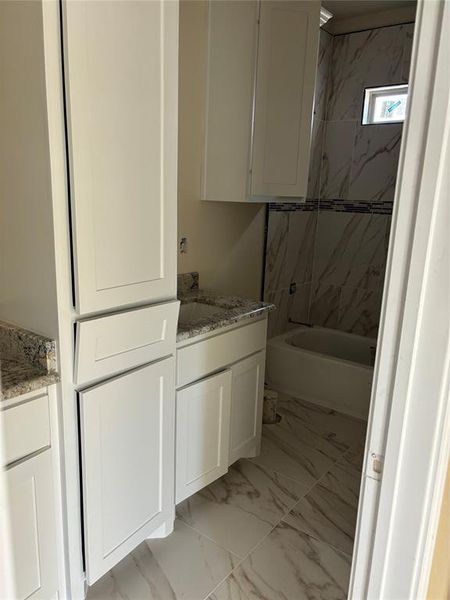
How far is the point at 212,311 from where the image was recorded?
2.38 meters

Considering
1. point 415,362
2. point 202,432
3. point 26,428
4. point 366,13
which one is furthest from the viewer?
point 366,13

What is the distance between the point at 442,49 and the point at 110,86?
3.29 feet

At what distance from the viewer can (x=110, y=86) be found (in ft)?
4.48

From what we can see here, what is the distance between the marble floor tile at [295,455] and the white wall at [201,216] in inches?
37.4

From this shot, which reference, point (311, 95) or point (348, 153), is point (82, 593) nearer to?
point (311, 95)

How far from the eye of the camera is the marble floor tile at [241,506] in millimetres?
2012

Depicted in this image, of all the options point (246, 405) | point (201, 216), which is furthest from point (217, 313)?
point (201, 216)

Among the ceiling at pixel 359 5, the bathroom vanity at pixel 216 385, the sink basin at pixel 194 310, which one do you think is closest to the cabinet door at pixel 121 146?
the bathroom vanity at pixel 216 385

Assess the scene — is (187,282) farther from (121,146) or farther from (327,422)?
(327,422)

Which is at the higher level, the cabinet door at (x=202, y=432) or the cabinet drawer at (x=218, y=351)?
the cabinet drawer at (x=218, y=351)

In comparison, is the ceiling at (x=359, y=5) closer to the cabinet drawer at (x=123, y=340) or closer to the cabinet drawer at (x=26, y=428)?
the cabinet drawer at (x=123, y=340)

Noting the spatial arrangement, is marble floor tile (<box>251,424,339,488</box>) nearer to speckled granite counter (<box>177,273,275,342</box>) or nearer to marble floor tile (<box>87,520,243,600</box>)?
marble floor tile (<box>87,520,243,600</box>)

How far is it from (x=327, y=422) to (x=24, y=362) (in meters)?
2.15

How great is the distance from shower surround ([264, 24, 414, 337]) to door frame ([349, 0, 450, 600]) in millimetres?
2551
